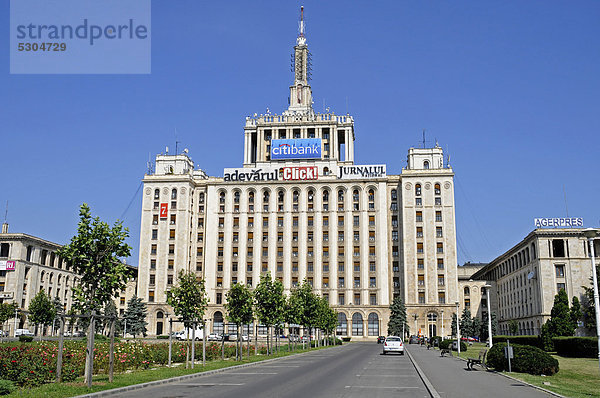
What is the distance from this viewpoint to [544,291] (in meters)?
90.5

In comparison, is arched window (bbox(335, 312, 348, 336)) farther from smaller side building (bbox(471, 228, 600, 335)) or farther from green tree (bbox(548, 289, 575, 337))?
green tree (bbox(548, 289, 575, 337))

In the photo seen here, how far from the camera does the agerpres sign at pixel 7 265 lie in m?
103

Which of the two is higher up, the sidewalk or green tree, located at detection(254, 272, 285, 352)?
green tree, located at detection(254, 272, 285, 352)

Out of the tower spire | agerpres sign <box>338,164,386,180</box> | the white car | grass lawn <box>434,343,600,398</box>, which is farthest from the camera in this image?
the tower spire

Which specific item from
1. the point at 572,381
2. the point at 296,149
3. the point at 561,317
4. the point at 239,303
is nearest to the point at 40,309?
the point at 239,303

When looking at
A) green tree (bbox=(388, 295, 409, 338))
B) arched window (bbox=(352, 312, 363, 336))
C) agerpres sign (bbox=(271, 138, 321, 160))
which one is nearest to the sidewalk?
green tree (bbox=(388, 295, 409, 338))

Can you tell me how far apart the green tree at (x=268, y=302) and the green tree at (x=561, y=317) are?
142 ft

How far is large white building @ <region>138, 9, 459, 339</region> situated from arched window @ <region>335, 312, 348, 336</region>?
204 millimetres

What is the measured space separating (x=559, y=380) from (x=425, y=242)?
275 feet

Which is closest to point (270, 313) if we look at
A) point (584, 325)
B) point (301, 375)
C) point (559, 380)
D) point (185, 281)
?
point (185, 281)

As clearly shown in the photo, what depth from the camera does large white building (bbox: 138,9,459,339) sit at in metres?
109

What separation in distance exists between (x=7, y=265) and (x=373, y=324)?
2746 inches

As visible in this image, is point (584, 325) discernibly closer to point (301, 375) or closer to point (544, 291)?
point (544, 291)

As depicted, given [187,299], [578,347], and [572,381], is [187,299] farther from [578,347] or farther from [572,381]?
[578,347]
